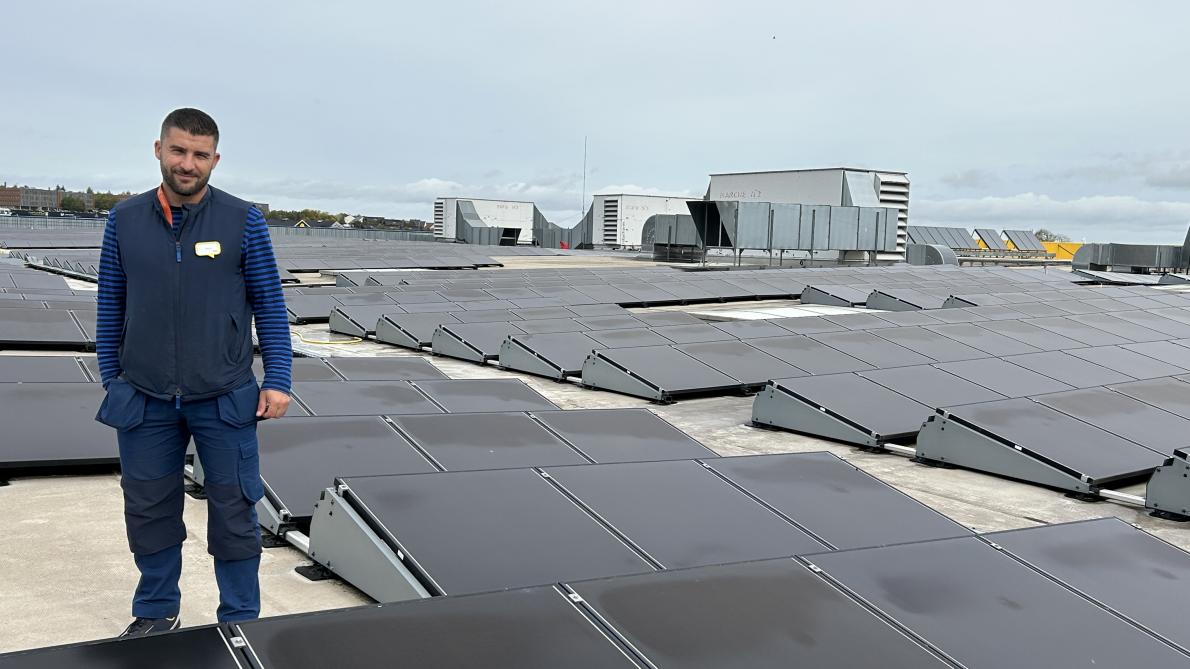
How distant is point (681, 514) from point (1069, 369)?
461 inches

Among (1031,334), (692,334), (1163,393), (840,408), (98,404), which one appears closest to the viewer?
(98,404)

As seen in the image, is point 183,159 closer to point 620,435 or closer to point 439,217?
point 620,435

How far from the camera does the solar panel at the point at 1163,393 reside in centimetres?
1272

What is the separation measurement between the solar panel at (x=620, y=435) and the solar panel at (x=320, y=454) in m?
1.71

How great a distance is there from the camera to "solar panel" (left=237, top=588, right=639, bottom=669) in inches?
146

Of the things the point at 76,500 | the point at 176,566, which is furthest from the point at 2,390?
the point at 176,566

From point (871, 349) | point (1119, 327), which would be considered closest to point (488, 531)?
point (871, 349)

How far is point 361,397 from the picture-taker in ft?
35.6

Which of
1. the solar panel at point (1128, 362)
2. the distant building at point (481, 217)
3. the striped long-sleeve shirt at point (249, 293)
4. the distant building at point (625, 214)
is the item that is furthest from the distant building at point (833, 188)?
the striped long-sleeve shirt at point (249, 293)

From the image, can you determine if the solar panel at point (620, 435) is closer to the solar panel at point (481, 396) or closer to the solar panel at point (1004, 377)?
the solar panel at point (481, 396)

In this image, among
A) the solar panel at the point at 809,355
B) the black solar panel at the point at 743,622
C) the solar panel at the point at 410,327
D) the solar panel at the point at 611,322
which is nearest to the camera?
the black solar panel at the point at 743,622

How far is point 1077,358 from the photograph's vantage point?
16531mm

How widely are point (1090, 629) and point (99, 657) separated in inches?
177

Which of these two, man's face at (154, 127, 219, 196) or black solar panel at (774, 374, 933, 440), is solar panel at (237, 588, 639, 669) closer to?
man's face at (154, 127, 219, 196)
